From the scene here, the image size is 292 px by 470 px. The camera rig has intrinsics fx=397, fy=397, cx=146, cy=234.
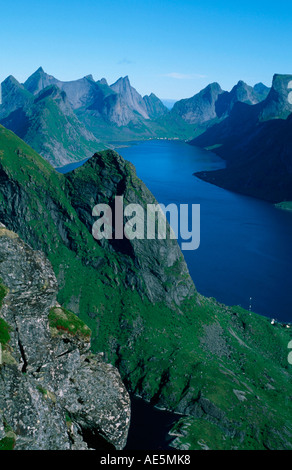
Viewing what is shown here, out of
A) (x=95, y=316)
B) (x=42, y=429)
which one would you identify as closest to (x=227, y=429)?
(x=95, y=316)

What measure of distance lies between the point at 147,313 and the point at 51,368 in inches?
2253

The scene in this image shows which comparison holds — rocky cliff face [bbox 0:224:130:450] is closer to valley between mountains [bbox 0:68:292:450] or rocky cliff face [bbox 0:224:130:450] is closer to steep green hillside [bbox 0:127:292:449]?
valley between mountains [bbox 0:68:292:450]

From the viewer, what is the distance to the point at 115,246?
292ft

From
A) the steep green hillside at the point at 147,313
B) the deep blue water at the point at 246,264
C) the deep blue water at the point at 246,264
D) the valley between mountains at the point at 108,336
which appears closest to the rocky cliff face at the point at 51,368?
the valley between mountains at the point at 108,336

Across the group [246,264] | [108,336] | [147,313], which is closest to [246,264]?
[246,264]

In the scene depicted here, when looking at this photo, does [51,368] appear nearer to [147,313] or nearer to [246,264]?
[147,313]

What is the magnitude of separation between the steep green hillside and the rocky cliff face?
39.6 meters

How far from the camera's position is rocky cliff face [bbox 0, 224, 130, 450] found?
963 inches

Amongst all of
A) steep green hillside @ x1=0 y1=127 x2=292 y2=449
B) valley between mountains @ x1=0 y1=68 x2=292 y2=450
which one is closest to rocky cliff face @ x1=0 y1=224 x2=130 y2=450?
valley between mountains @ x1=0 y1=68 x2=292 y2=450

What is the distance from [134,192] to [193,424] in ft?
155

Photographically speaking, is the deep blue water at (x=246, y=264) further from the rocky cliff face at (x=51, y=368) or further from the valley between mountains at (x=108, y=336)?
the rocky cliff face at (x=51, y=368)

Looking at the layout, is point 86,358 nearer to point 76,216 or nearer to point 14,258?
point 14,258

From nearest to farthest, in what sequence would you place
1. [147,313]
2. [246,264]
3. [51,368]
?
[51,368]
[147,313]
[246,264]

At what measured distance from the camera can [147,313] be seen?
83.2 m
